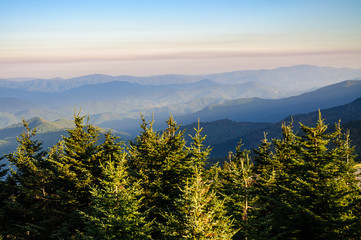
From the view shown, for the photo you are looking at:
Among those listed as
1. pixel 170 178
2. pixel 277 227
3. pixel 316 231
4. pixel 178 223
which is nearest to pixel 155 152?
pixel 170 178

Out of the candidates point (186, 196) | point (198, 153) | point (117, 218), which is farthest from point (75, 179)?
point (186, 196)

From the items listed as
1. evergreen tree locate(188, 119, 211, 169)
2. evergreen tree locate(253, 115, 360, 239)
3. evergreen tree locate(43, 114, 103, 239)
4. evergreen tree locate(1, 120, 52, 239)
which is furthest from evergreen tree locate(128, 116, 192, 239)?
evergreen tree locate(1, 120, 52, 239)

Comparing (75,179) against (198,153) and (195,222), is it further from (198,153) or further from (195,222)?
(195,222)

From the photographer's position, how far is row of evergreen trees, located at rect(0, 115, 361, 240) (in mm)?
15531

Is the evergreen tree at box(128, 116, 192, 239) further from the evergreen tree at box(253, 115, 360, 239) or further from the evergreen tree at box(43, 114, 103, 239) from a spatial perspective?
the evergreen tree at box(253, 115, 360, 239)

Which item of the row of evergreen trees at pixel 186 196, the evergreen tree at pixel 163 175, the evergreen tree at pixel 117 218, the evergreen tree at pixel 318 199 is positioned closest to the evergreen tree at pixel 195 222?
the row of evergreen trees at pixel 186 196

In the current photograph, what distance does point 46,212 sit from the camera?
25.9 metres

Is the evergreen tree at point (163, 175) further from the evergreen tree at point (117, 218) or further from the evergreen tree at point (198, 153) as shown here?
the evergreen tree at point (117, 218)

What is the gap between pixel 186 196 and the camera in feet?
46.2

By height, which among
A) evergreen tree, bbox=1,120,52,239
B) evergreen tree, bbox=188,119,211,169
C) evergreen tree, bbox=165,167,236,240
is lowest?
evergreen tree, bbox=1,120,52,239

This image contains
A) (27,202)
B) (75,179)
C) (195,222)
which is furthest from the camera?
(27,202)

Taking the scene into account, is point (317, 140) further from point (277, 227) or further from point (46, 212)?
point (46, 212)

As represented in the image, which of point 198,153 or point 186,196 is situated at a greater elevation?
point 198,153

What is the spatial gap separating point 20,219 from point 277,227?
27.2 meters
